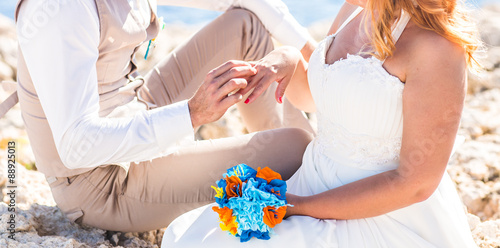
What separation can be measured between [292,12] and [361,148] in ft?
46.2

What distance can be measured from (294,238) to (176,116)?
610 mm

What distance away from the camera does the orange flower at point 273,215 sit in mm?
1664

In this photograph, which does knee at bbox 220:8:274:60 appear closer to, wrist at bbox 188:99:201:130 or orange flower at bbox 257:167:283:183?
wrist at bbox 188:99:201:130

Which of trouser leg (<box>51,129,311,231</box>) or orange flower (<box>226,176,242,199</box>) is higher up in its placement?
orange flower (<box>226,176,242,199</box>)

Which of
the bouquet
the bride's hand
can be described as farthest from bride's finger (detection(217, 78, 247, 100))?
the bouquet

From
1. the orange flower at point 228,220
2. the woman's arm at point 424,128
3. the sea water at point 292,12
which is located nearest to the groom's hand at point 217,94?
the orange flower at point 228,220

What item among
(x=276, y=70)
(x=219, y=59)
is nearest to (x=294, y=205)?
(x=276, y=70)

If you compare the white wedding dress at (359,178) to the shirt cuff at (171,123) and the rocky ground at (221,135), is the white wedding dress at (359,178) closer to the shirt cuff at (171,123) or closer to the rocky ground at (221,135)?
the shirt cuff at (171,123)

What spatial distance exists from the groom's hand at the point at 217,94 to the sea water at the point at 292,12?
12380 millimetres

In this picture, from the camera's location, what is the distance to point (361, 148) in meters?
1.86

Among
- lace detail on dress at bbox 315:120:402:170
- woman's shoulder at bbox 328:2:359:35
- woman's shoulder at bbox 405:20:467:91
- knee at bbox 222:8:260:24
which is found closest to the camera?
woman's shoulder at bbox 405:20:467:91

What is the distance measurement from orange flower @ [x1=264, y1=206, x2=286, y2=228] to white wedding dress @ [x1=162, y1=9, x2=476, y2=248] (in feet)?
0.18

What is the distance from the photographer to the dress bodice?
→ 1723mm

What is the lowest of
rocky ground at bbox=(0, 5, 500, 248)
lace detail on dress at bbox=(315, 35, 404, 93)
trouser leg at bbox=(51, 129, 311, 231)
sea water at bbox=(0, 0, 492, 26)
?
sea water at bbox=(0, 0, 492, 26)
